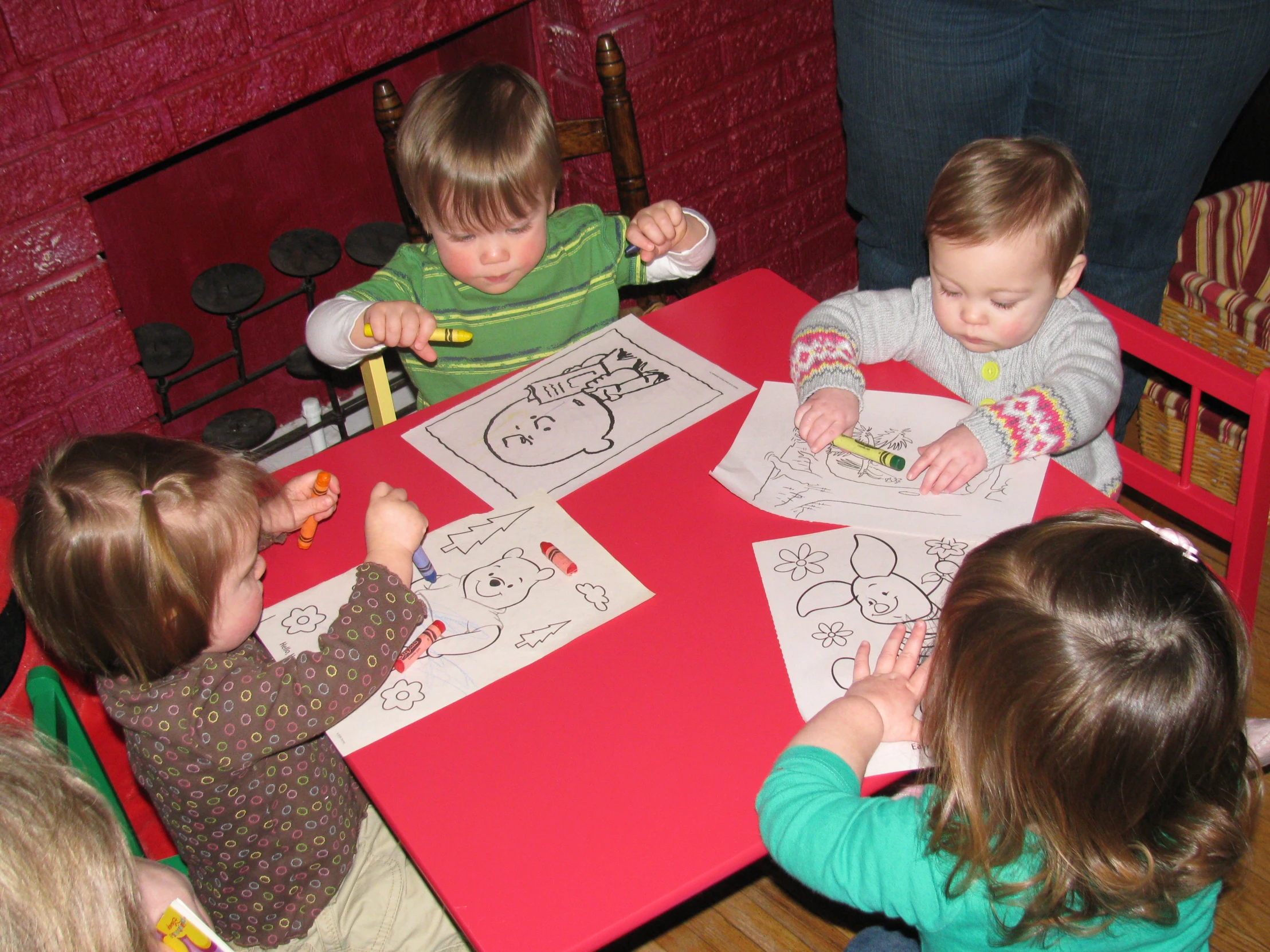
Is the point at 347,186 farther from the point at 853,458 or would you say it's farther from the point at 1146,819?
the point at 1146,819

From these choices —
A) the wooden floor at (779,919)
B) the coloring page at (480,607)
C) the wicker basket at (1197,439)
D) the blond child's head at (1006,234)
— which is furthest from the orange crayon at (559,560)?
the wicker basket at (1197,439)

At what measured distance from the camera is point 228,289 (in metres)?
1.86

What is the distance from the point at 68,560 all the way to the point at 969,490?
83 centimetres

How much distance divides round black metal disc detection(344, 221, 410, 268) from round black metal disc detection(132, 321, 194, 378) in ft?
1.08

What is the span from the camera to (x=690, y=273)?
1605 millimetres

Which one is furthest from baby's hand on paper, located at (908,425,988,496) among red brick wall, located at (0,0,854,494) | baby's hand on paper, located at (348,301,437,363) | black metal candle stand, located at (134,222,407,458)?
black metal candle stand, located at (134,222,407,458)

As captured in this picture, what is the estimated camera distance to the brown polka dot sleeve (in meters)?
0.94

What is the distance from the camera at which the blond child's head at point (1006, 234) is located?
119 centimetres

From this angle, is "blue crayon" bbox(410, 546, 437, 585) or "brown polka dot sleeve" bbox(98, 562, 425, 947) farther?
"blue crayon" bbox(410, 546, 437, 585)

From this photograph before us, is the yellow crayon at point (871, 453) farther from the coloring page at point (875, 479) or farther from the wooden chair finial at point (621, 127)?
the wooden chair finial at point (621, 127)

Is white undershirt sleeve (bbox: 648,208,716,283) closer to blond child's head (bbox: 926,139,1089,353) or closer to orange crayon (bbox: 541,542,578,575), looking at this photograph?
blond child's head (bbox: 926,139,1089,353)

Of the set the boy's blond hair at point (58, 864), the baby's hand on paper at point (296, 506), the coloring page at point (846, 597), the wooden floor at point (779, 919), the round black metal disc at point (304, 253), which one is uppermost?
the boy's blond hair at point (58, 864)

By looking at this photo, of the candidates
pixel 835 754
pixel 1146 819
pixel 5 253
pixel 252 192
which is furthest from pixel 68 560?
pixel 252 192

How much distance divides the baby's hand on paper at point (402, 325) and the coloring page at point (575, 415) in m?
0.11
